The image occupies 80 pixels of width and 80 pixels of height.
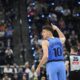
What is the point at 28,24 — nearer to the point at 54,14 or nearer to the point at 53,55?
the point at 54,14

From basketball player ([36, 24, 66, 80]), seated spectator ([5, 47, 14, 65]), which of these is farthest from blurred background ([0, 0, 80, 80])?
basketball player ([36, 24, 66, 80])

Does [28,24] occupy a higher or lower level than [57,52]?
higher

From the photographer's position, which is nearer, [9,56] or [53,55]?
[53,55]

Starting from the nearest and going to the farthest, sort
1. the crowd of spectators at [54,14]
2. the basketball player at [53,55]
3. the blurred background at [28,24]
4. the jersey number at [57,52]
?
the basketball player at [53,55] → the jersey number at [57,52] → the blurred background at [28,24] → the crowd of spectators at [54,14]

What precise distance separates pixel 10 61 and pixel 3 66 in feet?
2.99

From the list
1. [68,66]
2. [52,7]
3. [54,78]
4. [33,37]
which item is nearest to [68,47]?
[33,37]

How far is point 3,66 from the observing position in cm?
1551

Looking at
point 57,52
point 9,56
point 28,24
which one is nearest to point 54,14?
point 28,24

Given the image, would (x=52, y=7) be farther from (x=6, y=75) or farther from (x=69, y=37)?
(x=6, y=75)

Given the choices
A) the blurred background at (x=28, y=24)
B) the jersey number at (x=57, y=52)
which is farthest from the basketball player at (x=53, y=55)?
the blurred background at (x=28, y=24)

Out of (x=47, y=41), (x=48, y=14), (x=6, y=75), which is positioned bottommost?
(x=6, y=75)

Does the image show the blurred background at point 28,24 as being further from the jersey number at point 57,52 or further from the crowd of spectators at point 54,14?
the jersey number at point 57,52

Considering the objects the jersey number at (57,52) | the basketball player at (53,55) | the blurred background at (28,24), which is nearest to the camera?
the basketball player at (53,55)

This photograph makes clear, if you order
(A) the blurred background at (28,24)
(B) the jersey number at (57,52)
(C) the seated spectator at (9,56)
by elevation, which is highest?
(A) the blurred background at (28,24)
